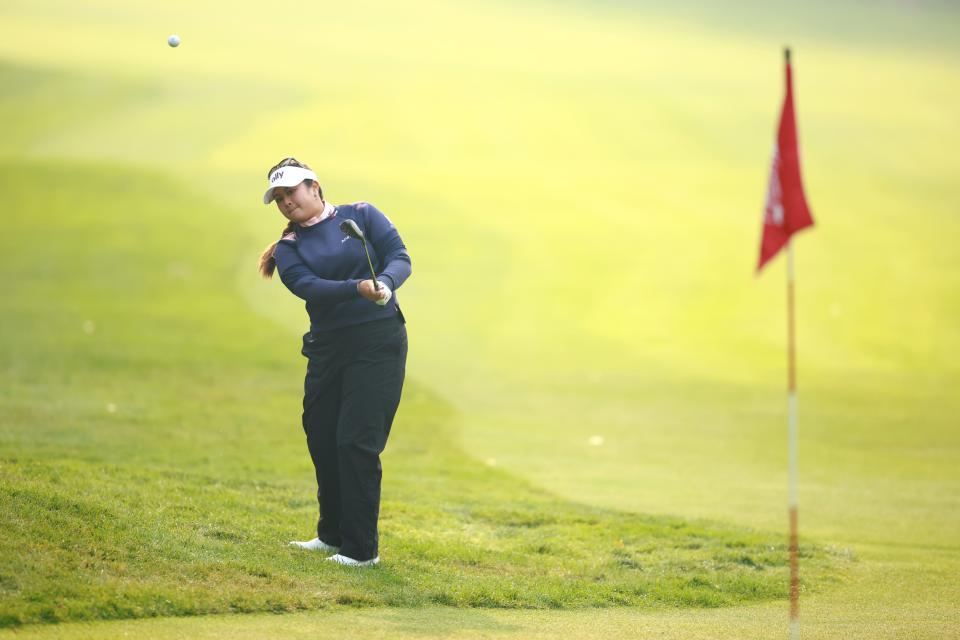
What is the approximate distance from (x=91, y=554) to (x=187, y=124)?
28896mm

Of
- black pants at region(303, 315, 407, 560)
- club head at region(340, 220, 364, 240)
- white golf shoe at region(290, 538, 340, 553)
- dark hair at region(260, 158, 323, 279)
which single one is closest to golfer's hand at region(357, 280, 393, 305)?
club head at region(340, 220, 364, 240)

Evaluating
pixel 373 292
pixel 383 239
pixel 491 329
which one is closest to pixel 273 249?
pixel 383 239

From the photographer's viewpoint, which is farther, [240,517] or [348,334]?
[240,517]

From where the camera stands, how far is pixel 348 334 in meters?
7.74

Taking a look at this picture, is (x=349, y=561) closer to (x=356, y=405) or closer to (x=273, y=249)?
(x=356, y=405)

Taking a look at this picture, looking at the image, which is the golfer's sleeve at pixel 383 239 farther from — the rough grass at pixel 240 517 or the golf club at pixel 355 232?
the rough grass at pixel 240 517

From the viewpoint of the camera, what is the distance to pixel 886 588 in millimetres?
8211

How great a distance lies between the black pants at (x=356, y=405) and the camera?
7.69m

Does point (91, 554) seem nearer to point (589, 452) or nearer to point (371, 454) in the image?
point (371, 454)

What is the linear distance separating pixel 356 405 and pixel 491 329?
45.2 ft

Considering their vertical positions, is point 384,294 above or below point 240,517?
above

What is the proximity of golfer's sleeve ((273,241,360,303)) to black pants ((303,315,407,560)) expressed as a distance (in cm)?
30

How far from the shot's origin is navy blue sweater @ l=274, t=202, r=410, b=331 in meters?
7.64

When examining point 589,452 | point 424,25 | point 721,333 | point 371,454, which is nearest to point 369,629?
point 371,454
